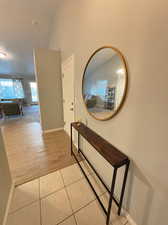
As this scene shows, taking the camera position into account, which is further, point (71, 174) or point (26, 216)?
point (71, 174)

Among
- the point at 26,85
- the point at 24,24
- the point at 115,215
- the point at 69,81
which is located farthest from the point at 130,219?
the point at 26,85

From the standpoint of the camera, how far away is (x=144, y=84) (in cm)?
75

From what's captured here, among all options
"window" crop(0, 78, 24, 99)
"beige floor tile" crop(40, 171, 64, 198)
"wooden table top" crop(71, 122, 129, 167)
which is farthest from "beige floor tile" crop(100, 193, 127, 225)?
"window" crop(0, 78, 24, 99)

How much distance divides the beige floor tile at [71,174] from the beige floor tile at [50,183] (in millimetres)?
74

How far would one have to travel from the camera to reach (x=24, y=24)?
2.86 meters

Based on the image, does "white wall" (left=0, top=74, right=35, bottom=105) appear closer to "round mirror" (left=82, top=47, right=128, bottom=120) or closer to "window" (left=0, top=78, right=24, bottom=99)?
"window" (left=0, top=78, right=24, bottom=99)

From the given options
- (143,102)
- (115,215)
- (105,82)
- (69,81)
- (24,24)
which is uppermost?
(24,24)

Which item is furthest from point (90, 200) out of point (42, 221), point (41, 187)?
point (41, 187)

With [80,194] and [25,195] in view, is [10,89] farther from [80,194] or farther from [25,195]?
[80,194]

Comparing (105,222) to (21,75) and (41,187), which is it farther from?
(21,75)

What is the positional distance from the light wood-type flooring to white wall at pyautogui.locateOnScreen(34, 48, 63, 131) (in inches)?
17.5

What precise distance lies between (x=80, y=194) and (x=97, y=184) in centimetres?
28

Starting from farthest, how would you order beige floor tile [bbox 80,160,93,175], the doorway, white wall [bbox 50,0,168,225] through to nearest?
the doorway → beige floor tile [bbox 80,160,93,175] → white wall [bbox 50,0,168,225]

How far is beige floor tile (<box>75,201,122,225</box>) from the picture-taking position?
1.01 metres
